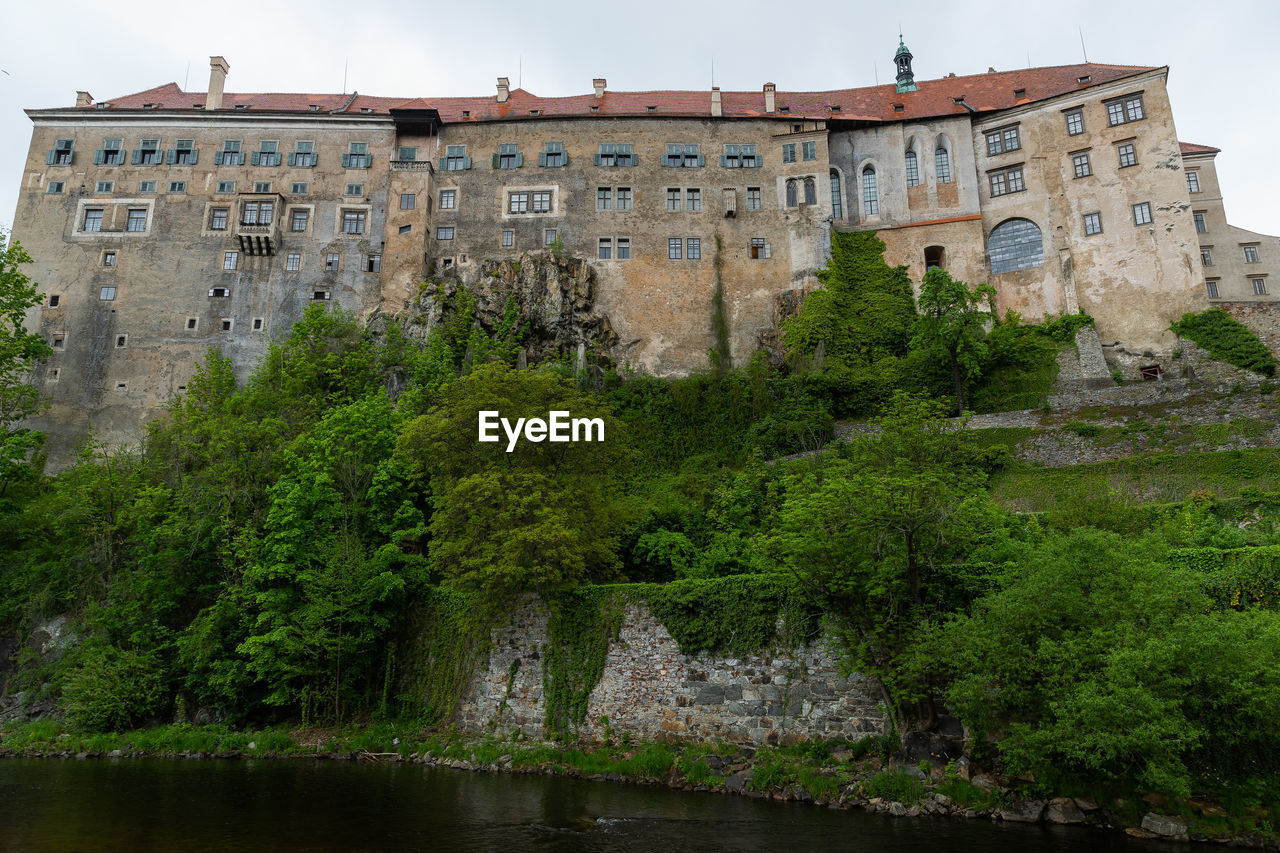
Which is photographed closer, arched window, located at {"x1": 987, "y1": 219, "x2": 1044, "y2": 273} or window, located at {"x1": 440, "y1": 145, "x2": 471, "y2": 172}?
arched window, located at {"x1": 987, "y1": 219, "x2": 1044, "y2": 273}

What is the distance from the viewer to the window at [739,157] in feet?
160

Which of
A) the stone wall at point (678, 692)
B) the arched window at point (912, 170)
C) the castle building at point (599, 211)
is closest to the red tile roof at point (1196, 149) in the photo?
the castle building at point (599, 211)

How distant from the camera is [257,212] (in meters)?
47.4

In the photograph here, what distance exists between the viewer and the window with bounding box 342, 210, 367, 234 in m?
47.8

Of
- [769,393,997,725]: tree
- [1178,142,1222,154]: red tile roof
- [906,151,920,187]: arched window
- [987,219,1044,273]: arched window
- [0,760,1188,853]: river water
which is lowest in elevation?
[0,760,1188,853]: river water

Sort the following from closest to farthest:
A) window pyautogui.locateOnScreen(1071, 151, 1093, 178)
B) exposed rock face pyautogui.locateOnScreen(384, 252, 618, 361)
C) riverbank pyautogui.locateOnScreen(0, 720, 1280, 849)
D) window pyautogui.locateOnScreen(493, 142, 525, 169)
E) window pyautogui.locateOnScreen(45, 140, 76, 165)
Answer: riverbank pyautogui.locateOnScreen(0, 720, 1280, 849), exposed rock face pyautogui.locateOnScreen(384, 252, 618, 361), window pyautogui.locateOnScreen(1071, 151, 1093, 178), window pyautogui.locateOnScreen(45, 140, 76, 165), window pyautogui.locateOnScreen(493, 142, 525, 169)

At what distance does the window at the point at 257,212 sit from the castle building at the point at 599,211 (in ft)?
0.42

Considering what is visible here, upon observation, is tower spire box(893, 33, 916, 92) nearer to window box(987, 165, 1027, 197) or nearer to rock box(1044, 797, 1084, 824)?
window box(987, 165, 1027, 197)

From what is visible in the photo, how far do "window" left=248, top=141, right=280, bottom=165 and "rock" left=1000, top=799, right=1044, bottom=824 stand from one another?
48.5m

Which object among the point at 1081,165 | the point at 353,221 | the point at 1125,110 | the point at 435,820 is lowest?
the point at 435,820

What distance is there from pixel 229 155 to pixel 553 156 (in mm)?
18679

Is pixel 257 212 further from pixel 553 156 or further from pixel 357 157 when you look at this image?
pixel 553 156

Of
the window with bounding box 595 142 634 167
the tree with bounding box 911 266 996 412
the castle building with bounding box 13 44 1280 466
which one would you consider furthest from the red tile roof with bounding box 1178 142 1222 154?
the window with bounding box 595 142 634 167

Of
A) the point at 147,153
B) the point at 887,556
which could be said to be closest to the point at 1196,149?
the point at 887,556
